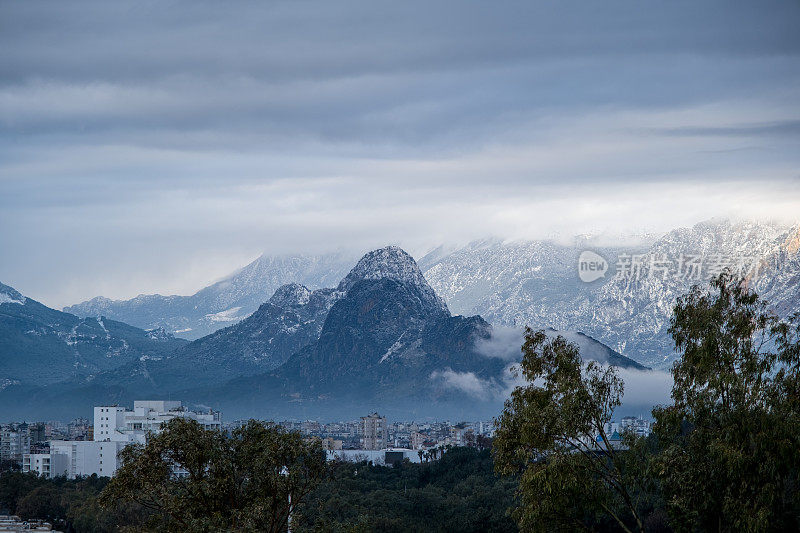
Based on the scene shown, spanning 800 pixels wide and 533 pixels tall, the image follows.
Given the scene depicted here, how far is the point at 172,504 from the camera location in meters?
43.0

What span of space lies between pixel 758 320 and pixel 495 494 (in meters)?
78.0

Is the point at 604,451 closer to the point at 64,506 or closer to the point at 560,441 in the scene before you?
the point at 560,441

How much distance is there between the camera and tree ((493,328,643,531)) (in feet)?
131

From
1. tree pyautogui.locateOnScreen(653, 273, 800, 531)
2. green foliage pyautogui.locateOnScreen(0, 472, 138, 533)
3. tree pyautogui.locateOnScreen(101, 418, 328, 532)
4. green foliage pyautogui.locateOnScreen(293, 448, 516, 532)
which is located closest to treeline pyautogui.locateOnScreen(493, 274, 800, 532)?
tree pyautogui.locateOnScreen(653, 273, 800, 531)

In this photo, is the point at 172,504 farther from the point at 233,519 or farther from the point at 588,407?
the point at 588,407

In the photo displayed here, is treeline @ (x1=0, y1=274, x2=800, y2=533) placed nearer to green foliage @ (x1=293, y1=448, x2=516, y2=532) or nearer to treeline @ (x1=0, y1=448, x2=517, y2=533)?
green foliage @ (x1=293, y1=448, x2=516, y2=532)

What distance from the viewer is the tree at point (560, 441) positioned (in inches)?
1575

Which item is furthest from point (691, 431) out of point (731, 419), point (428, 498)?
point (428, 498)

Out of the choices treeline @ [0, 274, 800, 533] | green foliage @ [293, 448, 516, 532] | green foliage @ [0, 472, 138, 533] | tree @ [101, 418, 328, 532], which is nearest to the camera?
treeline @ [0, 274, 800, 533]

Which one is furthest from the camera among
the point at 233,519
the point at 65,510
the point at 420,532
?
the point at 65,510

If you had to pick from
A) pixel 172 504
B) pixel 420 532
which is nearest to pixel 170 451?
pixel 172 504

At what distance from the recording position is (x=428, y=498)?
409 ft

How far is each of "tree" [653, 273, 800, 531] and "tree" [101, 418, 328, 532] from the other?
13.8 m

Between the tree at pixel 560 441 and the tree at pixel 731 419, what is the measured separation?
79.7 inches
